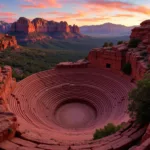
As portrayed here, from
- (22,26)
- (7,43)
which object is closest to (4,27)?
(22,26)

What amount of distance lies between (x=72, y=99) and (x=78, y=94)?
1.02 meters

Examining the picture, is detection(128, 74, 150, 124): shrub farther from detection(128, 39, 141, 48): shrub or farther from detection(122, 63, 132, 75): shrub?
detection(128, 39, 141, 48): shrub

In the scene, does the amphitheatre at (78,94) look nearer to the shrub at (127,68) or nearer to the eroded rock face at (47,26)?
the shrub at (127,68)

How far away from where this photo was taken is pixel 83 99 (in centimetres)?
2492

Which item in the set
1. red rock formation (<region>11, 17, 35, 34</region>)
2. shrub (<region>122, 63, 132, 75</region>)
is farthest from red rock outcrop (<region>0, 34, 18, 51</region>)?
red rock formation (<region>11, 17, 35, 34</region>)

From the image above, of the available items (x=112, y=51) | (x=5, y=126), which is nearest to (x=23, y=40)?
(x=112, y=51)

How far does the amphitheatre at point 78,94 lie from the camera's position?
1791cm

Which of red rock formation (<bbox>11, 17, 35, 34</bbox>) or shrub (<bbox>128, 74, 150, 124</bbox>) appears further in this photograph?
red rock formation (<bbox>11, 17, 35, 34</bbox>)

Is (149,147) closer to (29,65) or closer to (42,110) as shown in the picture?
(42,110)

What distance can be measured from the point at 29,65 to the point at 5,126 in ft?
109

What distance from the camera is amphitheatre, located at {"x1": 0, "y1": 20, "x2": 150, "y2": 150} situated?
17.9m

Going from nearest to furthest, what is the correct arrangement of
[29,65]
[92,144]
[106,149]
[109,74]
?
[106,149], [92,144], [109,74], [29,65]

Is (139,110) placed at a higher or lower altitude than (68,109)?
higher

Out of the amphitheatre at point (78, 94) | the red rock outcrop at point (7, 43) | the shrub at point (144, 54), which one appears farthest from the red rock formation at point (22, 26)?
the shrub at point (144, 54)
